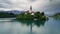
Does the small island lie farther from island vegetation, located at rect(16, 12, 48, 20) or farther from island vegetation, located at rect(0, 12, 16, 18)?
island vegetation, located at rect(0, 12, 16, 18)

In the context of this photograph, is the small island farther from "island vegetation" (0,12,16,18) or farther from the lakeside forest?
"island vegetation" (0,12,16,18)

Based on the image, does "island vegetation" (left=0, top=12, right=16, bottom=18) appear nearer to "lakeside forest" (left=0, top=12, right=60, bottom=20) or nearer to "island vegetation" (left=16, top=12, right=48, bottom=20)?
"lakeside forest" (left=0, top=12, right=60, bottom=20)

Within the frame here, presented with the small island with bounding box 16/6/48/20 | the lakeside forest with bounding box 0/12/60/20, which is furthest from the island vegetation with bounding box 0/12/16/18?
the small island with bounding box 16/6/48/20

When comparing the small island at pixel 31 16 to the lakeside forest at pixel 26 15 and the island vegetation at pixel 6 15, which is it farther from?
the island vegetation at pixel 6 15

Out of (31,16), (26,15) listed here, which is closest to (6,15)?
(26,15)

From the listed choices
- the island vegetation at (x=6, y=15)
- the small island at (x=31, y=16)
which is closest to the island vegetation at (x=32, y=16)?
the small island at (x=31, y=16)

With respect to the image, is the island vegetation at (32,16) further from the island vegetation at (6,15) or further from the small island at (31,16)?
the island vegetation at (6,15)

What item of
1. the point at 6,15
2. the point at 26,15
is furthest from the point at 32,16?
the point at 6,15

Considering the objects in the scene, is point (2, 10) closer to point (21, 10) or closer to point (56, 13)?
point (21, 10)

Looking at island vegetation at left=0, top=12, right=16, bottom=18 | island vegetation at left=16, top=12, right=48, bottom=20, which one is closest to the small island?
island vegetation at left=16, top=12, right=48, bottom=20

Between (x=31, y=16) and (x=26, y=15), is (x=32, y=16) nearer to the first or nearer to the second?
(x=31, y=16)

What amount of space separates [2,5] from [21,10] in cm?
54

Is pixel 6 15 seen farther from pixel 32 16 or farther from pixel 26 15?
pixel 32 16

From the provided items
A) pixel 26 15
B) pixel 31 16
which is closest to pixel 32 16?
pixel 31 16
